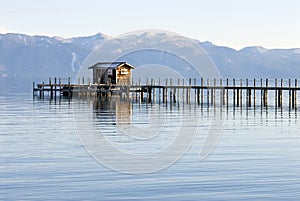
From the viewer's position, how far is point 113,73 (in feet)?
314

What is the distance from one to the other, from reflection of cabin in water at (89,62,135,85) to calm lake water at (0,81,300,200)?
47.0 m

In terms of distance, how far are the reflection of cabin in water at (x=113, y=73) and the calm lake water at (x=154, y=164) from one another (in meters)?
47.0

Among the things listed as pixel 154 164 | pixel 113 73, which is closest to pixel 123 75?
→ pixel 113 73

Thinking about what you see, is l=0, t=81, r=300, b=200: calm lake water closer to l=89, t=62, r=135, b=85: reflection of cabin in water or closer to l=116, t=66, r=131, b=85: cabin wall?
l=89, t=62, r=135, b=85: reflection of cabin in water

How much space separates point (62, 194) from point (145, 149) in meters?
12.4

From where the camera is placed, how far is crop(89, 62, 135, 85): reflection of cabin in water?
314 ft

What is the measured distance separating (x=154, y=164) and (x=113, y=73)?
66.4m

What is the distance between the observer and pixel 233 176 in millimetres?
26656

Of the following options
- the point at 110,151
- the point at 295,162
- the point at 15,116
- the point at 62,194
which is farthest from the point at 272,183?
the point at 15,116

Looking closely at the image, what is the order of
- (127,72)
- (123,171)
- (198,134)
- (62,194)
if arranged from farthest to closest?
1. (127,72)
2. (198,134)
3. (123,171)
4. (62,194)

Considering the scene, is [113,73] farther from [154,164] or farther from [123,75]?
[154,164]

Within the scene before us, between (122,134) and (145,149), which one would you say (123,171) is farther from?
(122,134)

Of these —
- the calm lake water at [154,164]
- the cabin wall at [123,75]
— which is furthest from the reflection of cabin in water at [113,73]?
the calm lake water at [154,164]

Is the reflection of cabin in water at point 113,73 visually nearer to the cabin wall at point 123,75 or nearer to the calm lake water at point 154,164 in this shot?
the cabin wall at point 123,75
